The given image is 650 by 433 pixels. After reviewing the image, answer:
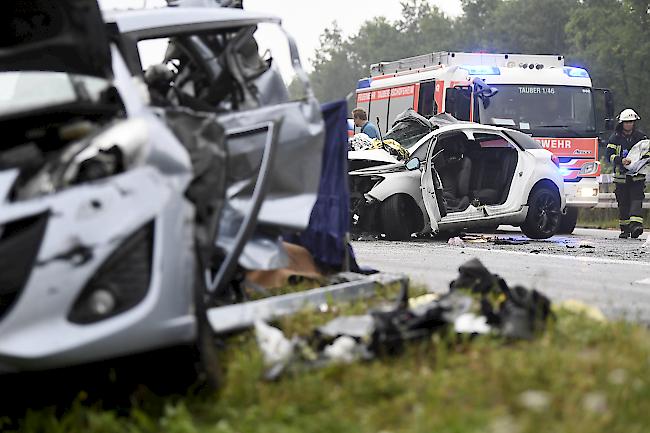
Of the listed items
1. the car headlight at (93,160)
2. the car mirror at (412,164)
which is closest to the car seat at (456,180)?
the car mirror at (412,164)

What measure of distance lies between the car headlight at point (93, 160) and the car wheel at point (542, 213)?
33.0 ft

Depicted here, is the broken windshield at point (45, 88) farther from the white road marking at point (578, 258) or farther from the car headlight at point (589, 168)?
the car headlight at point (589, 168)

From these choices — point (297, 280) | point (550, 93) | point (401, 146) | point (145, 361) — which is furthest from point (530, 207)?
point (145, 361)

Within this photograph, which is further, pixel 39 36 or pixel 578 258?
pixel 578 258

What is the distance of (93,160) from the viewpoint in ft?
12.4

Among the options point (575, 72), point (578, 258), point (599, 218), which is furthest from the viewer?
point (599, 218)

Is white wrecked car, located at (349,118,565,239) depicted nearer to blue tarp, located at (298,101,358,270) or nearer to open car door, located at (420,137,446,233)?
open car door, located at (420,137,446,233)

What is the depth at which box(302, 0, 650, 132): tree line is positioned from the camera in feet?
158

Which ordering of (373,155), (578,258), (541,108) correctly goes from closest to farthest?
(578,258), (373,155), (541,108)

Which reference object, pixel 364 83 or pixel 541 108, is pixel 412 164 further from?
pixel 364 83

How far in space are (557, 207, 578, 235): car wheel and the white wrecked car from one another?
2.00 meters

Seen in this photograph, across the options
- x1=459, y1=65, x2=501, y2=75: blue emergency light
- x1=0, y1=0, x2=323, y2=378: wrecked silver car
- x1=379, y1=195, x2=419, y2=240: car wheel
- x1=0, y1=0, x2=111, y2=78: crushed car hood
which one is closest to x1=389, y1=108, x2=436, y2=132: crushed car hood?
x1=379, y1=195, x2=419, y2=240: car wheel

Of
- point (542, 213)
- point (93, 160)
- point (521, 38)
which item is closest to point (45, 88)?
point (93, 160)

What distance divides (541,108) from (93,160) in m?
13.5
